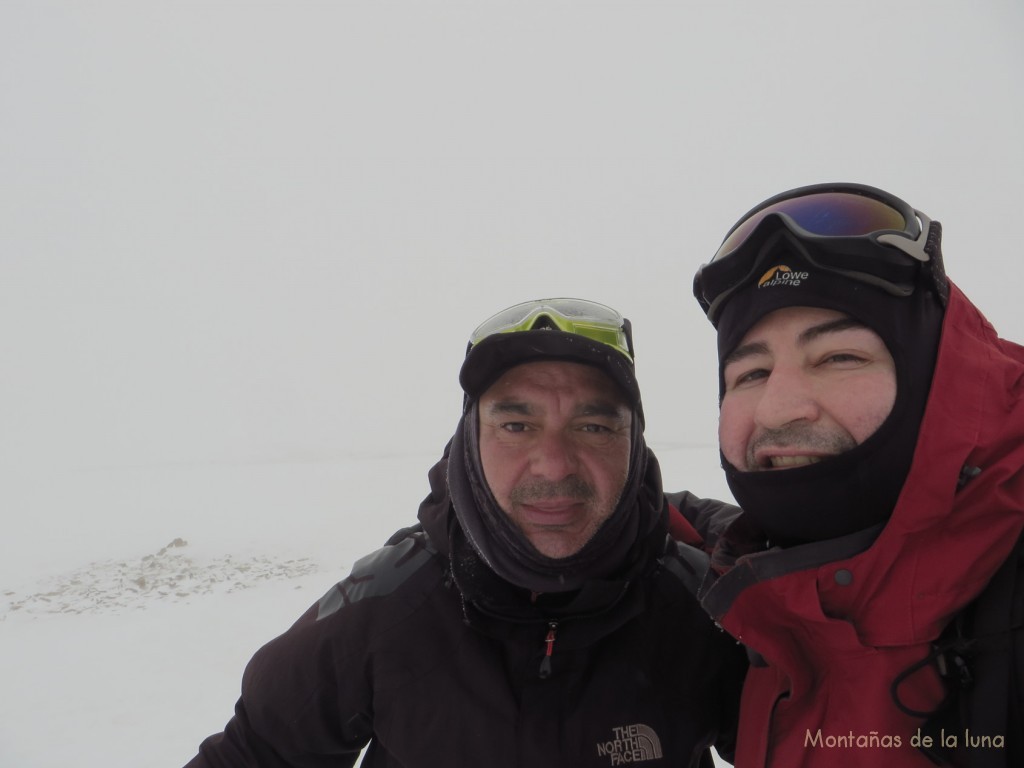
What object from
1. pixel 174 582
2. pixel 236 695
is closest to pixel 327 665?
pixel 236 695

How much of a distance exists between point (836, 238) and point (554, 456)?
3.37ft

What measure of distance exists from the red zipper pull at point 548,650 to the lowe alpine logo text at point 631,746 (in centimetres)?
24

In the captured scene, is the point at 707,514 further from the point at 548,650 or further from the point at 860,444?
the point at 860,444

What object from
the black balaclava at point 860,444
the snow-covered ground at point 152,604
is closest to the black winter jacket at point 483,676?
the black balaclava at point 860,444

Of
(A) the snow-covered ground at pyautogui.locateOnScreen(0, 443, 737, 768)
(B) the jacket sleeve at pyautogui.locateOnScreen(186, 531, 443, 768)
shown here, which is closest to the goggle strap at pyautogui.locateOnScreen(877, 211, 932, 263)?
(B) the jacket sleeve at pyautogui.locateOnScreen(186, 531, 443, 768)

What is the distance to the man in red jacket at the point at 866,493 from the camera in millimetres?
1055

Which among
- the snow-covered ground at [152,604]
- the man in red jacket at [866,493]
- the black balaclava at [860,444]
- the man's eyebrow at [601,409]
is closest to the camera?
the man in red jacket at [866,493]

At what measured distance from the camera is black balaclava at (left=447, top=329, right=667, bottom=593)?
171 cm

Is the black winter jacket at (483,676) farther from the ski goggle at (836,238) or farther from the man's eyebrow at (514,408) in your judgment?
the ski goggle at (836,238)

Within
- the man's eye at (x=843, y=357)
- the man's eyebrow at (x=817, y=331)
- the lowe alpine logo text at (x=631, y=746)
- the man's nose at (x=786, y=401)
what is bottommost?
the lowe alpine logo text at (x=631, y=746)

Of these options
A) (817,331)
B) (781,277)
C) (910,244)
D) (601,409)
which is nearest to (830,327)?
(817,331)

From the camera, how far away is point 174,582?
27.1 feet

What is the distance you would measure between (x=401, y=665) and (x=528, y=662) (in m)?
0.41

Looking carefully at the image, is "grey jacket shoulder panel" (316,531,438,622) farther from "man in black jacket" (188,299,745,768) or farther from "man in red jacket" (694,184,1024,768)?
"man in red jacket" (694,184,1024,768)
